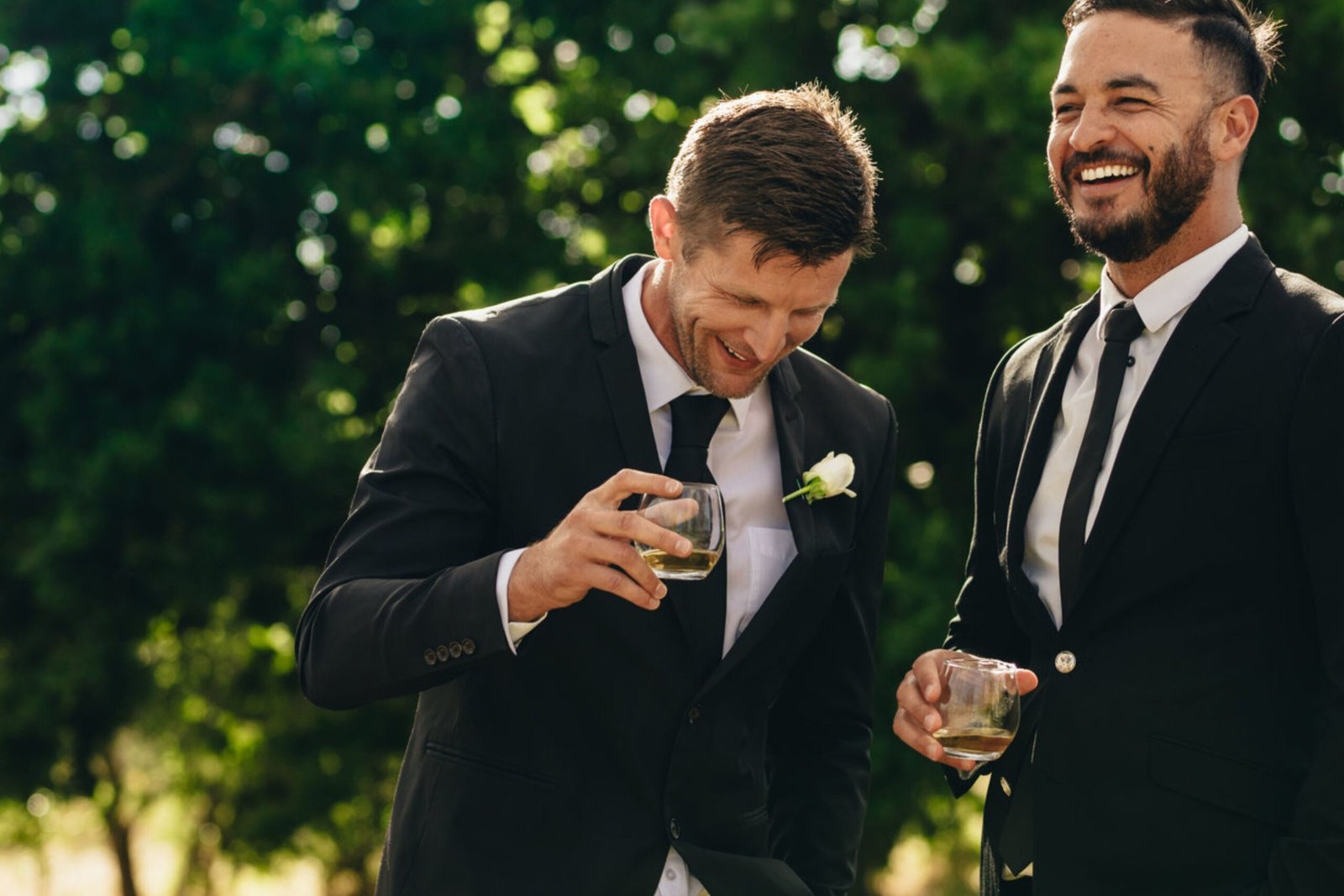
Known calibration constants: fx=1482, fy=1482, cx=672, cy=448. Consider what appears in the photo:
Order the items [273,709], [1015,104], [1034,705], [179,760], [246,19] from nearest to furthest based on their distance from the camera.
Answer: [1034,705] → [1015,104] → [246,19] → [273,709] → [179,760]

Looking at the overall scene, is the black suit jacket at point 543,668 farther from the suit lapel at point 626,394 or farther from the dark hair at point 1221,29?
the dark hair at point 1221,29

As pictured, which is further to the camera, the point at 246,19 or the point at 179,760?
the point at 179,760

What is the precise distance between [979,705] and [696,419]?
918mm

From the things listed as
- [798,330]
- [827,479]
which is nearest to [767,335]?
[798,330]

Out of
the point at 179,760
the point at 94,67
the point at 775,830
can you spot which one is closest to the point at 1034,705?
the point at 775,830

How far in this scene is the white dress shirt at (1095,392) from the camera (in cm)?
334

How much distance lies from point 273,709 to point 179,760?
5.88 feet

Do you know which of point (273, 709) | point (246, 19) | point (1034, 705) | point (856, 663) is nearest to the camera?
point (1034, 705)

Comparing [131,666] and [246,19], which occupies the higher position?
[246,19]

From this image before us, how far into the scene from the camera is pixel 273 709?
46.5 feet

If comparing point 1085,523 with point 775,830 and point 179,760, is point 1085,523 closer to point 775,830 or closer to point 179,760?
point 775,830

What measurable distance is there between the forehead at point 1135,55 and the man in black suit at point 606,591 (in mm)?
553

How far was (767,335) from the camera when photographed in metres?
3.35

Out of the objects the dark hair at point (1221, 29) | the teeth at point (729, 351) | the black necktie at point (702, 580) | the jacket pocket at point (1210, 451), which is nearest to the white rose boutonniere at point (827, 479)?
the black necktie at point (702, 580)
